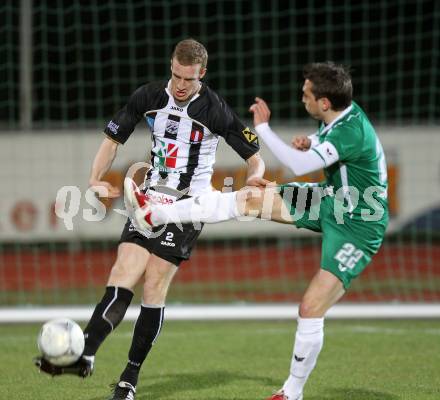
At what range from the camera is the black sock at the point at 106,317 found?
503 centimetres

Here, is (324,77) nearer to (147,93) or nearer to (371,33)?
(147,93)

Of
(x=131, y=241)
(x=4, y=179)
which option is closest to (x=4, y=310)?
(x=131, y=241)

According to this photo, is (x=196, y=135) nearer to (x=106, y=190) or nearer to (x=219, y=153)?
(x=106, y=190)

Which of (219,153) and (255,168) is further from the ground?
(255,168)

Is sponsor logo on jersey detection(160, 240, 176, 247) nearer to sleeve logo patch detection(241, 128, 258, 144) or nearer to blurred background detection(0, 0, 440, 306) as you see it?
sleeve logo patch detection(241, 128, 258, 144)

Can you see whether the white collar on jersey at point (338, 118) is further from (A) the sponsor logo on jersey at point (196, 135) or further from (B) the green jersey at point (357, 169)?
(A) the sponsor logo on jersey at point (196, 135)

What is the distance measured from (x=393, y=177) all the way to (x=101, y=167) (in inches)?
360

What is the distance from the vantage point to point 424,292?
10828 millimetres

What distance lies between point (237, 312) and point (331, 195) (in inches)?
148

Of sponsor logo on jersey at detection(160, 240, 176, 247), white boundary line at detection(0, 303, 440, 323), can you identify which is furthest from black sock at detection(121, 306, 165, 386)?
white boundary line at detection(0, 303, 440, 323)

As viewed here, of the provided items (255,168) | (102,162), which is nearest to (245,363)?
(255,168)

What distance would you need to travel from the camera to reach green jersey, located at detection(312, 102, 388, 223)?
5129mm

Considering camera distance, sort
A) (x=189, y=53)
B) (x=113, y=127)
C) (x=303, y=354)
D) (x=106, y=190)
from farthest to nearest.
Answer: (x=113, y=127) < (x=189, y=53) < (x=106, y=190) < (x=303, y=354)

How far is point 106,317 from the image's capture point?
514 centimetres
